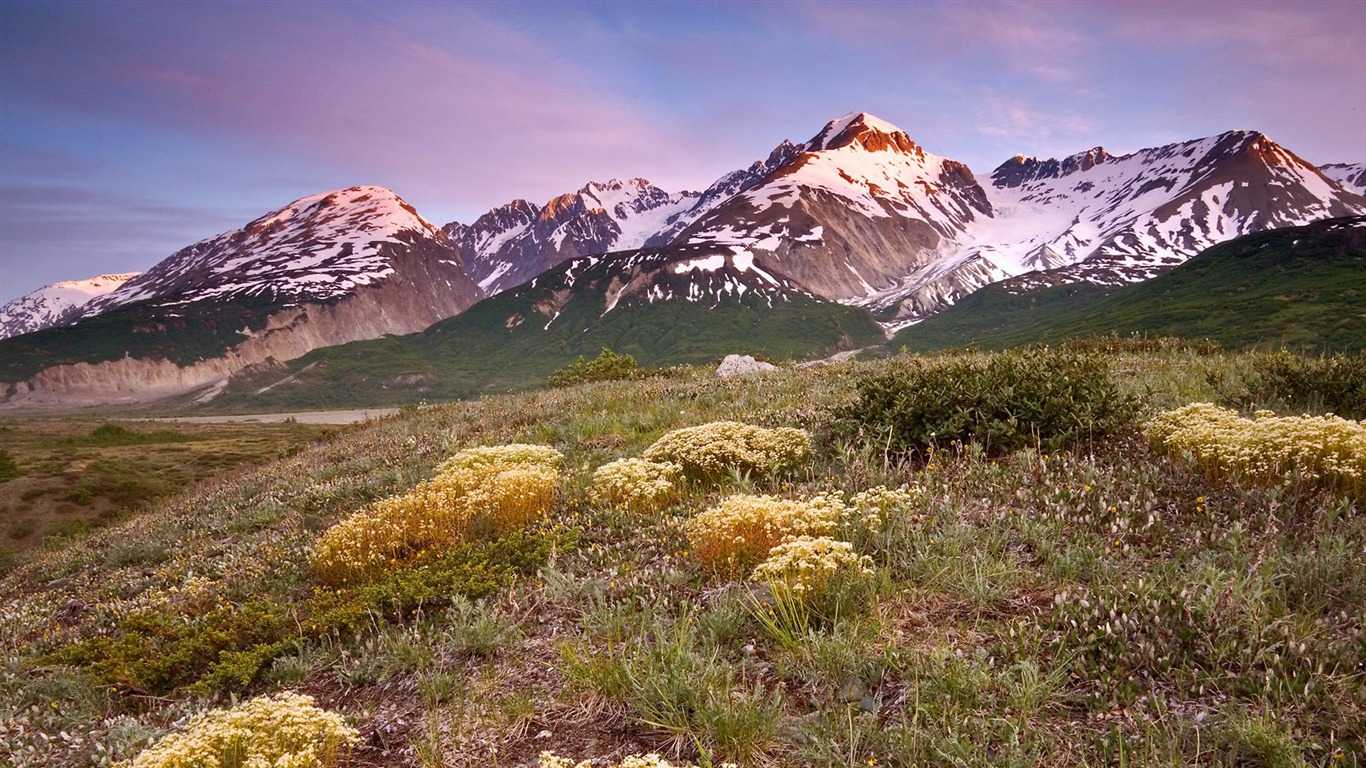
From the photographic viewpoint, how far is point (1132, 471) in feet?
20.9

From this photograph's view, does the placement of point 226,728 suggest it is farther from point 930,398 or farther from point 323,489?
point 323,489

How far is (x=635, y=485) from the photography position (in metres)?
7.55

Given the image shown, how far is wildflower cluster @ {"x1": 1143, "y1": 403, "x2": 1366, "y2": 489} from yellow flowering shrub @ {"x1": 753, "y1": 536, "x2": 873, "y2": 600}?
11.9 ft

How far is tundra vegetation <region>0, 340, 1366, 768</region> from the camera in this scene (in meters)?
3.65

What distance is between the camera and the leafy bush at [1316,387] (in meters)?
8.45

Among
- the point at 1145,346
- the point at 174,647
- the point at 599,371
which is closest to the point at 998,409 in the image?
the point at 174,647

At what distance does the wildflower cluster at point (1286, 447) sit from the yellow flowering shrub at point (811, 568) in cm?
361

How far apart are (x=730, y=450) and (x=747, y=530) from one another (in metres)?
2.39

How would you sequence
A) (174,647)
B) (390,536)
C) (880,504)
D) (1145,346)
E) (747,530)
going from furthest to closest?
(1145,346) < (390,536) < (174,647) < (880,504) < (747,530)

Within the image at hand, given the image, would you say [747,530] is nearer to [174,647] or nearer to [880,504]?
[880,504]

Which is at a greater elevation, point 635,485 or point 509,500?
point 635,485

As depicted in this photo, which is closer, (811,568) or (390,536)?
(811,568)

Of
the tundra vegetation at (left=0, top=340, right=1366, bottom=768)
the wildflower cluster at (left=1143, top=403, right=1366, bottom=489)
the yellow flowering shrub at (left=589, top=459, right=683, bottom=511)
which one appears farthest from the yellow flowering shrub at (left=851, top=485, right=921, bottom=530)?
the wildflower cluster at (left=1143, top=403, right=1366, bottom=489)

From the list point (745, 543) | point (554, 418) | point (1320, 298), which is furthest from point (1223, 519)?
point (1320, 298)
